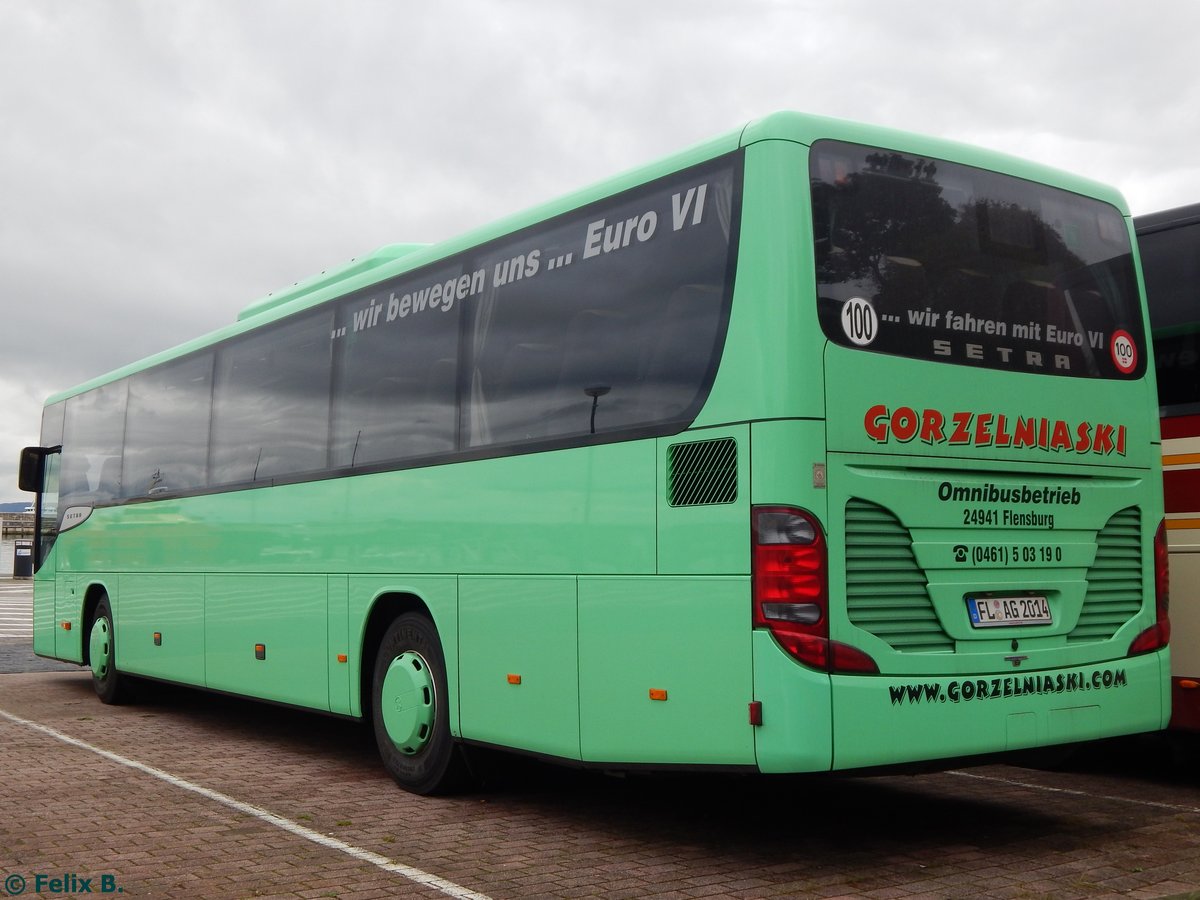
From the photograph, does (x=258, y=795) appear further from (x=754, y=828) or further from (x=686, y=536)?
(x=686, y=536)

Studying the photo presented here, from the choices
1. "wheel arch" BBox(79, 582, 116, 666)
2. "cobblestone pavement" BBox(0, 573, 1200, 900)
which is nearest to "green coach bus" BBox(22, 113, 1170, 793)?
"cobblestone pavement" BBox(0, 573, 1200, 900)

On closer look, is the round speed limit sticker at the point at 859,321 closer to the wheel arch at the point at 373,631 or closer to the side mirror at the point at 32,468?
the wheel arch at the point at 373,631

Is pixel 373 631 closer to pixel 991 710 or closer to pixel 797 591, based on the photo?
pixel 797 591

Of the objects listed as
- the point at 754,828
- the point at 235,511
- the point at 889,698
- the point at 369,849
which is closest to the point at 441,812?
the point at 369,849

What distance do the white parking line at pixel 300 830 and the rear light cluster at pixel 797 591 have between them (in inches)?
66.5

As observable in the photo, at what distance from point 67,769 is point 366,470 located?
3.03 meters

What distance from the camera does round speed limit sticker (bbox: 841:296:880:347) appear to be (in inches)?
A: 236

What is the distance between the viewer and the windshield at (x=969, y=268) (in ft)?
19.9

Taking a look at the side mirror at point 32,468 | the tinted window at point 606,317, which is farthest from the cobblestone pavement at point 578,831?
the side mirror at point 32,468

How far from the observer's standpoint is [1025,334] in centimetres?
662

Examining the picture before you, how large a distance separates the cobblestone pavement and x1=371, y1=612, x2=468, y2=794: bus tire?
0.16 metres

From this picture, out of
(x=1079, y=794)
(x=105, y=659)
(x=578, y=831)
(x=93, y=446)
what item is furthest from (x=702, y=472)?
(x=93, y=446)

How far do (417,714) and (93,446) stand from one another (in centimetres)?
801

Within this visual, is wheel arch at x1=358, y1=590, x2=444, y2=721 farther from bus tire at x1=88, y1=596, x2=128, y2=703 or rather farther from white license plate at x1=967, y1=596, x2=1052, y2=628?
bus tire at x1=88, y1=596, x2=128, y2=703
